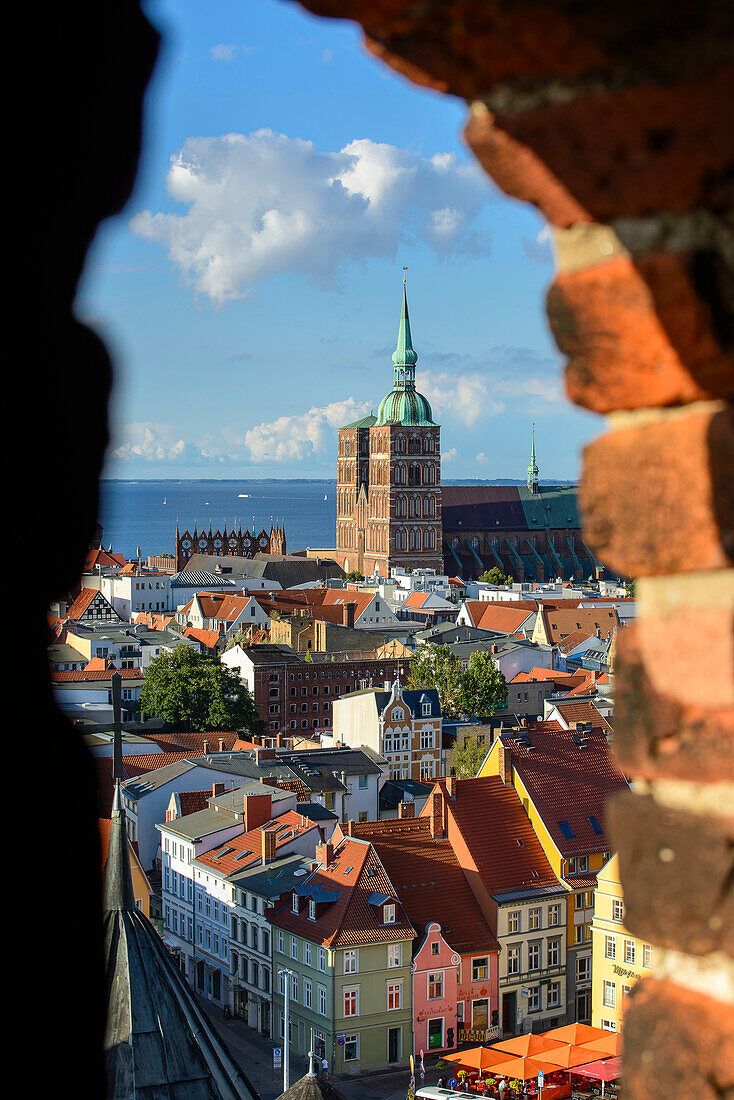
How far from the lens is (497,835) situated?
109 feet

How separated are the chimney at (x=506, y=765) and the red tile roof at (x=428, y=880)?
2.73 m

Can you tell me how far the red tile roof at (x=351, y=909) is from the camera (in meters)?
29.4

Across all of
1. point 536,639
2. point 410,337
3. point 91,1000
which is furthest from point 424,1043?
point 410,337

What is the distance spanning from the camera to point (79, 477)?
7.22 feet

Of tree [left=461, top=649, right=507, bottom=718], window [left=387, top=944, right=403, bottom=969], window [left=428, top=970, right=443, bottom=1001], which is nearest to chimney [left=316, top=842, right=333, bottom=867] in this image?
window [left=387, top=944, right=403, bottom=969]

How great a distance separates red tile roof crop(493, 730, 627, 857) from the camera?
33.7m

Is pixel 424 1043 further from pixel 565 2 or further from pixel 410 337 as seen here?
pixel 410 337

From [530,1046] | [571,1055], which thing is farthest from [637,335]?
[530,1046]

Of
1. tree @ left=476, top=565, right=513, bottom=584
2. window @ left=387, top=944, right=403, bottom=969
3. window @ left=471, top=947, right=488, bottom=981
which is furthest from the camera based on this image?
tree @ left=476, top=565, right=513, bottom=584

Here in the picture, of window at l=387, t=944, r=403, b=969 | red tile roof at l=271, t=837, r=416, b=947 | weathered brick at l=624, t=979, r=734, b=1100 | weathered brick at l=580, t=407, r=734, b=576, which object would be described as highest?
weathered brick at l=580, t=407, r=734, b=576

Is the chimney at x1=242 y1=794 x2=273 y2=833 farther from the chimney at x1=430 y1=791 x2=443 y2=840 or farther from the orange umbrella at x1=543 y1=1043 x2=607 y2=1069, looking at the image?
the orange umbrella at x1=543 y1=1043 x2=607 y2=1069

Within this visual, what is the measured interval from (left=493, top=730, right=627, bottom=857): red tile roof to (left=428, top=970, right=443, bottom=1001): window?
474 cm

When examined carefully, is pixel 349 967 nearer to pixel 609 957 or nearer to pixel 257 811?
pixel 609 957

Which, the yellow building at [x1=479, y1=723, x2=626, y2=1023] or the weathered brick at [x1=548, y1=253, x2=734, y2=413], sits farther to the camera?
the yellow building at [x1=479, y1=723, x2=626, y2=1023]
